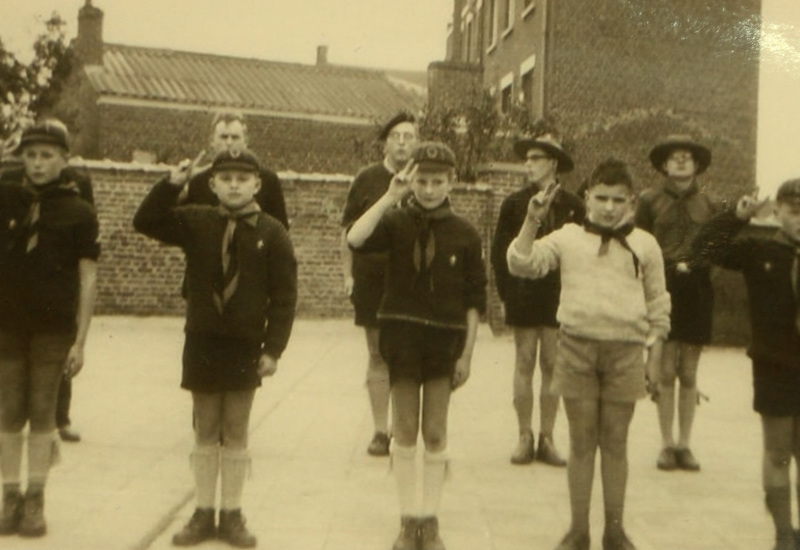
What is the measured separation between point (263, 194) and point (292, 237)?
10.8 metres

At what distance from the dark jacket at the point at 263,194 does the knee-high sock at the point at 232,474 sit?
145 centimetres

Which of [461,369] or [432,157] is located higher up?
[432,157]

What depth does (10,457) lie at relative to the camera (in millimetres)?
4785

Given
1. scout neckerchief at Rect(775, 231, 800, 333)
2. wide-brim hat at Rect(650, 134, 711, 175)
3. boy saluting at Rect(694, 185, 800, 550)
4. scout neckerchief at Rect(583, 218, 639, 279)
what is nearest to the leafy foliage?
scout neckerchief at Rect(583, 218, 639, 279)

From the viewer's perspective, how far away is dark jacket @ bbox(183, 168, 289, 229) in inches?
226

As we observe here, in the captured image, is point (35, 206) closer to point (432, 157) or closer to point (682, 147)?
point (432, 157)

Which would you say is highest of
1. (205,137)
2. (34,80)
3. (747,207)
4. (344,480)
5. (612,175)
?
(205,137)

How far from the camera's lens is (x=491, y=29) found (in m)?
25.7

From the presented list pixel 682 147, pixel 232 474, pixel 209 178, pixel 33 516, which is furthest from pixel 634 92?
pixel 33 516

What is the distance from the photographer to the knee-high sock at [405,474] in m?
4.75

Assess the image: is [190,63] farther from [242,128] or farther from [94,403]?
[242,128]

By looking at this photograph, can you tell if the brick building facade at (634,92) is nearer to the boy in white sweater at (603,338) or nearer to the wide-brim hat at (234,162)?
the boy in white sweater at (603,338)

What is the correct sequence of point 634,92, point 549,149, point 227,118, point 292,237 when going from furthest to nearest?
point 634,92 → point 292,237 → point 549,149 → point 227,118

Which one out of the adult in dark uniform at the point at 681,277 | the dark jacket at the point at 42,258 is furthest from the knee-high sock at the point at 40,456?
the adult in dark uniform at the point at 681,277
